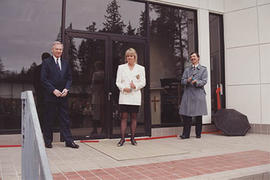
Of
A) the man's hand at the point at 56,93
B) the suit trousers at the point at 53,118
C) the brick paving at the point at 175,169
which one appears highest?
the man's hand at the point at 56,93

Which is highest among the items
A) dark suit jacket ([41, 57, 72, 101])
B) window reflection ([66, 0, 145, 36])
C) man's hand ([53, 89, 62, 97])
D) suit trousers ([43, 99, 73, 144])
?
window reflection ([66, 0, 145, 36])

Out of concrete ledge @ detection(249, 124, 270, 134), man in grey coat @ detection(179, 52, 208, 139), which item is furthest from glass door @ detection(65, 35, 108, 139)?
concrete ledge @ detection(249, 124, 270, 134)

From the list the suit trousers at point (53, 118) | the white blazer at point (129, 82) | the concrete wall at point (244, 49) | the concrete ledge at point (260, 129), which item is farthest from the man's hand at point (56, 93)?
the concrete ledge at point (260, 129)

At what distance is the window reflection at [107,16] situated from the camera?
222 inches

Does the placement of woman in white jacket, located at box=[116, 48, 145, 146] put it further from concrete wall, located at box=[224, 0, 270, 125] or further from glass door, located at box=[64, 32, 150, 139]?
concrete wall, located at box=[224, 0, 270, 125]

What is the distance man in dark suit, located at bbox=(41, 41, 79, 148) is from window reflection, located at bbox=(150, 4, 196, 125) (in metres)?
2.28

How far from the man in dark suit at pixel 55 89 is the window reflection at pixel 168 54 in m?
2.28

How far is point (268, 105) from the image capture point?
21.7 ft

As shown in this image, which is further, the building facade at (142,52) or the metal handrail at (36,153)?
the building facade at (142,52)

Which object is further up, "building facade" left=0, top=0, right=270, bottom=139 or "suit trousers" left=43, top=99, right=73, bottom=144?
"building facade" left=0, top=0, right=270, bottom=139

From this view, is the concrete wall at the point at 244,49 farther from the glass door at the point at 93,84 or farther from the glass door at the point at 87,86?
the glass door at the point at 87,86

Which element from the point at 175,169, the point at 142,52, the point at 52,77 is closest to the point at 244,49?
the point at 142,52

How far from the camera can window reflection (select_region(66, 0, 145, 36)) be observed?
564cm

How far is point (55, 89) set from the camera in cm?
457
